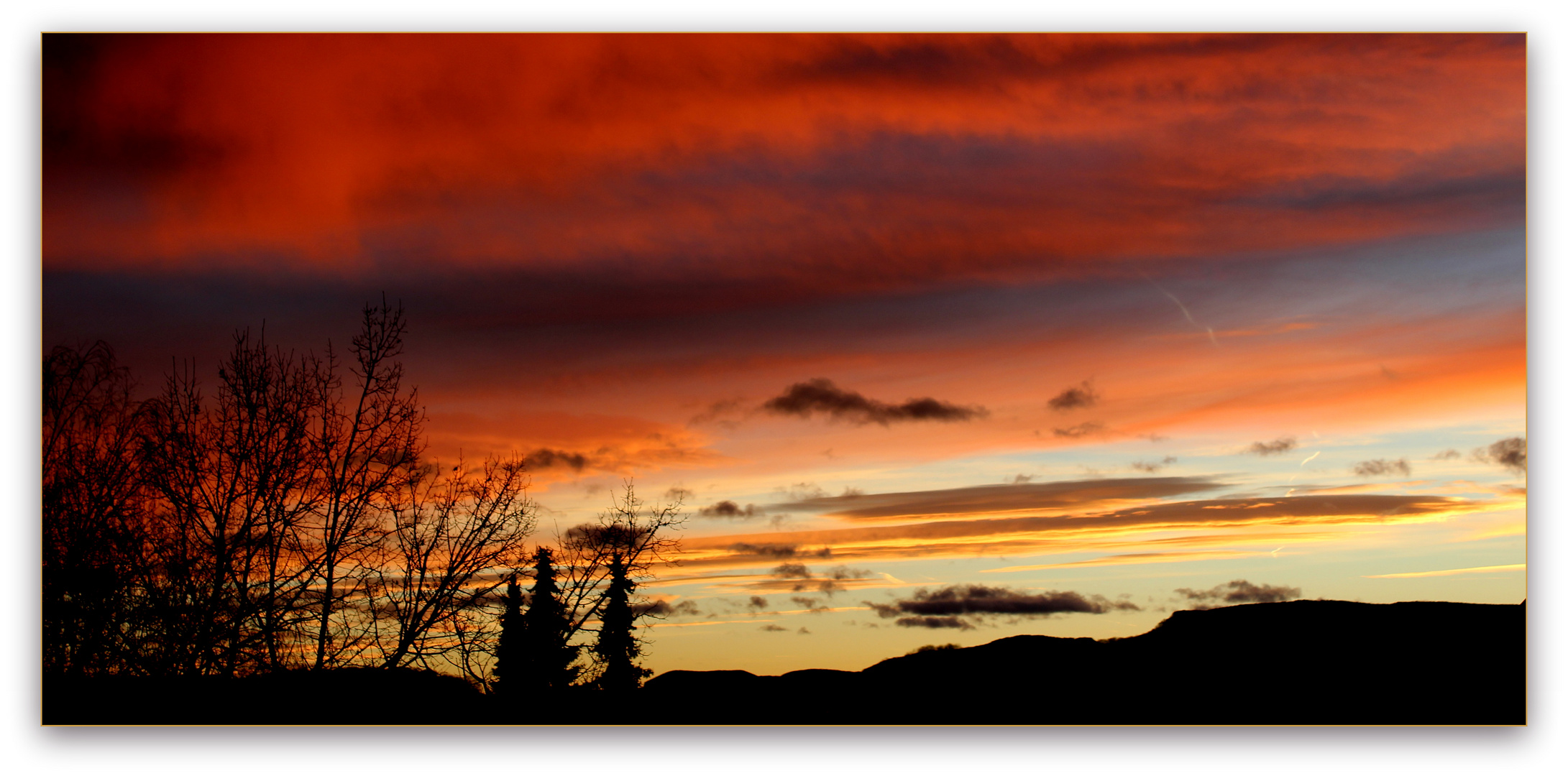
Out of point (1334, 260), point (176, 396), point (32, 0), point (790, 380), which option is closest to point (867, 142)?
point (790, 380)

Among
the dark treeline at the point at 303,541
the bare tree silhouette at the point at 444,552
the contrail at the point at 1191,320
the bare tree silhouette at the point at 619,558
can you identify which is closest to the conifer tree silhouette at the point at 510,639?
the dark treeline at the point at 303,541

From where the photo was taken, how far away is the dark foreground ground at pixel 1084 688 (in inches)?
238

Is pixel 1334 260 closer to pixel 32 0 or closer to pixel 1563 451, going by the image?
pixel 1563 451

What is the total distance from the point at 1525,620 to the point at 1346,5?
3572mm

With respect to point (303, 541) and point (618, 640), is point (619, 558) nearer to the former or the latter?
point (618, 640)

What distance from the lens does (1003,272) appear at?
6.46m

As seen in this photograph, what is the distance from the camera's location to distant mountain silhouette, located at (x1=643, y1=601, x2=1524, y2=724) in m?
6.04

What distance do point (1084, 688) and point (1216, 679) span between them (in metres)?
0.71

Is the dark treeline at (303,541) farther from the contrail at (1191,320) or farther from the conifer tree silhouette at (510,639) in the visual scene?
the contrail at (1191,320)

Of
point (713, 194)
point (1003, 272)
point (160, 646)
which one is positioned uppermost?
point (713, 194)

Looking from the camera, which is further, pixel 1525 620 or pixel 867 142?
pixel 867 142

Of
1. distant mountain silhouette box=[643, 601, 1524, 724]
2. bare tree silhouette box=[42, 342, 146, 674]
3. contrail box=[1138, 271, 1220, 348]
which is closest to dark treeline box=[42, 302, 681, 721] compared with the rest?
bare tree silhouette box=[42, 342, 146, 674]

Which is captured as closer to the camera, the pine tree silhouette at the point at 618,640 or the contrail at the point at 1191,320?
the pine tree silhouette at the point at 618,640

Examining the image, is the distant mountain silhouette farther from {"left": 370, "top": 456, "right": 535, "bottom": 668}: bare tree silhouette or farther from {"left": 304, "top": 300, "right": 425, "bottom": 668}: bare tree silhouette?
{"left": 304, "top": 300, "right": 425, "bottom": 668}: bare tree silhouette
